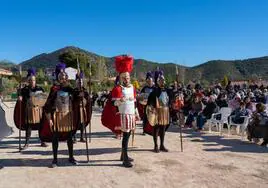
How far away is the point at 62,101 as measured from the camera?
775cm

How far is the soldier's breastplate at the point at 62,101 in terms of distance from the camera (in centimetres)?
772

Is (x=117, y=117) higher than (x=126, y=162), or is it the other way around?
(x=117, y=117)

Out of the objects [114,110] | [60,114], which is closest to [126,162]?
[114,110]

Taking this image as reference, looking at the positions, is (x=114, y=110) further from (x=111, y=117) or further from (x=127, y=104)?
(x=127, y=104)

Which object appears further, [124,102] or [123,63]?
[123,63]

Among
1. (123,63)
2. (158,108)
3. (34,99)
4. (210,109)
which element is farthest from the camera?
(210,109)

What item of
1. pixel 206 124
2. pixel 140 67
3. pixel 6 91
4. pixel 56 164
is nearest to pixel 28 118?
pixel 56 164

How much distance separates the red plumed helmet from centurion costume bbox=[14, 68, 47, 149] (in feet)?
8.28

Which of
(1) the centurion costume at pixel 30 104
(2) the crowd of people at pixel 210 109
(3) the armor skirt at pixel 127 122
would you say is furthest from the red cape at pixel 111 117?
(1) the centurion costume at pixel 30 104

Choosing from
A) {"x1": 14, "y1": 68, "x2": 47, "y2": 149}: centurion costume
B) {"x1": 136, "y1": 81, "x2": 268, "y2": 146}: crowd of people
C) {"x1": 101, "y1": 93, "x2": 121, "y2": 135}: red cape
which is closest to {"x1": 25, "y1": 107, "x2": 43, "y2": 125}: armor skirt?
{"x1": 14, "y1": 68, "x2": 47, "y2": 149}: centurion costume

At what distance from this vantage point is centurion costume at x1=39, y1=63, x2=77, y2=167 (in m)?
7.68

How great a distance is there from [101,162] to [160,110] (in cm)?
200

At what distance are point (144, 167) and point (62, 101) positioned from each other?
2073 millimetres

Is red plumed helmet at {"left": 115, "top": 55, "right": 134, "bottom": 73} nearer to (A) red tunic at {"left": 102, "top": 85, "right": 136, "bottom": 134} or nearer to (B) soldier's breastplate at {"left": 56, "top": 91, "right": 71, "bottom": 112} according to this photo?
(A) red tunic at {"left": 102, "top": 85, "right": 136, "bottom": 134}
